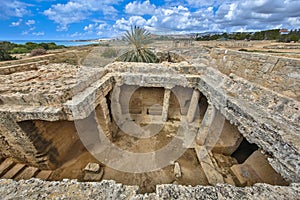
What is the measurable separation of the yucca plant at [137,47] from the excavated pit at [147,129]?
3.21 meters

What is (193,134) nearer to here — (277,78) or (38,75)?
(277,78)

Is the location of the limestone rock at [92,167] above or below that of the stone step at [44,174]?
above

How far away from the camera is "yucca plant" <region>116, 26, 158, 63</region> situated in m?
9.54

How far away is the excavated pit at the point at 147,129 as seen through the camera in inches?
136

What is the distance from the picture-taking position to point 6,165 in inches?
189

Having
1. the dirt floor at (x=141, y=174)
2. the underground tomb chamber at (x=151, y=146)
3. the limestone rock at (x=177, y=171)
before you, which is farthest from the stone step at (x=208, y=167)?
the limestone rock at (x=177, y=171)

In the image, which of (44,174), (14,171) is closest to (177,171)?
(44,174)

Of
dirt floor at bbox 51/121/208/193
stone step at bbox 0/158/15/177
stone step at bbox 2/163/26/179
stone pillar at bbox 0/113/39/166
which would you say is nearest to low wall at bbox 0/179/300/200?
stone pillar at bbox 0/113/39/166

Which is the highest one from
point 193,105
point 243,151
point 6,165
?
point 193,105

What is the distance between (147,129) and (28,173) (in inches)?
192

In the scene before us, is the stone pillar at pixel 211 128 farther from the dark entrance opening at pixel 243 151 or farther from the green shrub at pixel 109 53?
the green shrub at pixel 109 53

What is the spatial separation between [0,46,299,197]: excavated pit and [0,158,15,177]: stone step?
25 mm

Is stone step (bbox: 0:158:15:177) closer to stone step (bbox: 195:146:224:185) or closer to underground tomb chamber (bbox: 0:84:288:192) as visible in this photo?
underground tomb chamber (bbox: 0:84:288:192)

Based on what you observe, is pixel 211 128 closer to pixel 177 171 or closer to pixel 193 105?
pixel 193 105
